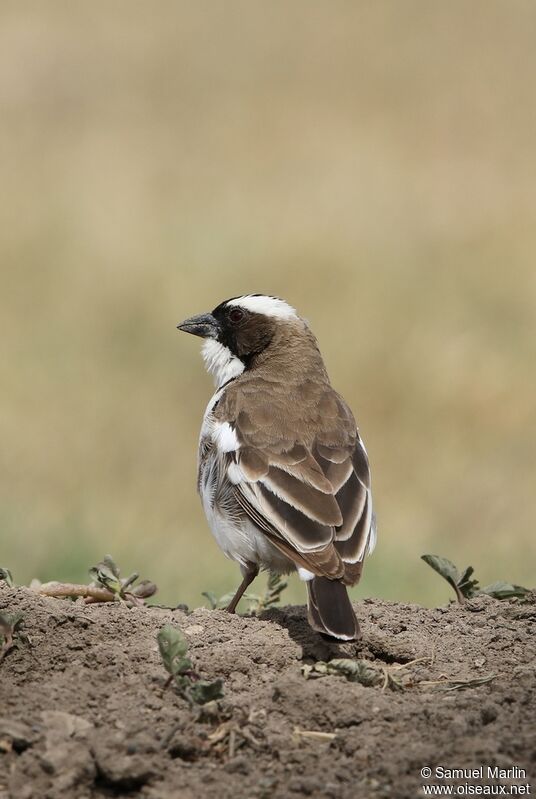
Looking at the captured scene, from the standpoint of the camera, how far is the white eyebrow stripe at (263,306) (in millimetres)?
8062

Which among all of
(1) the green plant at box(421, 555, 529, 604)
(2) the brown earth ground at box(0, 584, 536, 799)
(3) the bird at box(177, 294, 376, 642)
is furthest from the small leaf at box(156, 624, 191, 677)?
(1) the green plant at box(421, 555, 529, 604)

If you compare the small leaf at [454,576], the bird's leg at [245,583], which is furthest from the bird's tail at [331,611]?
the bird's leg at [245,583]

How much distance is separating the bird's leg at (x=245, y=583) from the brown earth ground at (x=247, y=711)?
26.1 inches

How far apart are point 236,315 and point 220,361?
0.30 metres

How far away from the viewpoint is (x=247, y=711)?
4.56 meters

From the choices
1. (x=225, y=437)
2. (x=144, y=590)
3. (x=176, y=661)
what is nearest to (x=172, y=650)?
(x=176, y=661)

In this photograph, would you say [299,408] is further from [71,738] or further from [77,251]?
[77,251]

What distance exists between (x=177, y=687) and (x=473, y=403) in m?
9.23

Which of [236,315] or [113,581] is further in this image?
[236,315]

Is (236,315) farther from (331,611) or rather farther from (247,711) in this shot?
(247,711)

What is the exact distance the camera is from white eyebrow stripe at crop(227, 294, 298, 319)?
8062 mm

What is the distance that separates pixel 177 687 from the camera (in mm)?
4707

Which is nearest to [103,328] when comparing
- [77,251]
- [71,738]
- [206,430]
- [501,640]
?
[77,251]

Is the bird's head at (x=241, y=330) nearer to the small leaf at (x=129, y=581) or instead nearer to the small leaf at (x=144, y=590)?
the small leaf at (x=144, y=590)
